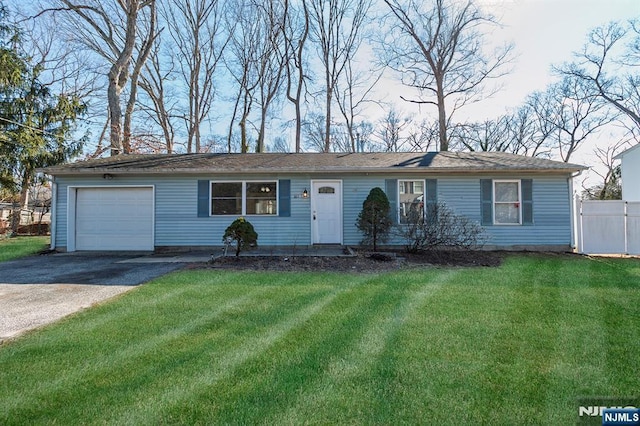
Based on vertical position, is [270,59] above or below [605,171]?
above

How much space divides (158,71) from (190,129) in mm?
4291

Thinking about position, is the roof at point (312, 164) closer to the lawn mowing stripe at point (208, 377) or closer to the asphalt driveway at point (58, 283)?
the asphalt driveway at point (58, 283)

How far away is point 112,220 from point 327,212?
6.56 meters

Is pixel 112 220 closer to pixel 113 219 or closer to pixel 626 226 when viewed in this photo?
pixel 113 219

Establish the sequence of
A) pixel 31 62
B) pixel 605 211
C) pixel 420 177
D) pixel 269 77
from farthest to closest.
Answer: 1. pixel 269 77
2. pixel 31 62
3. pixel 420 177
4. pixel 605 211

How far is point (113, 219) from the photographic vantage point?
32.9ft

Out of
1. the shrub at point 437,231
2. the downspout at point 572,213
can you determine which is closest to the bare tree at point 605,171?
the downspout at point 572,213

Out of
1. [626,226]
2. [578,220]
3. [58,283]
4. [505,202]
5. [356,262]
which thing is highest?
[505,202]

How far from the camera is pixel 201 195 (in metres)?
9.98

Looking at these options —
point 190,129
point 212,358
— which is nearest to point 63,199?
point 212,358

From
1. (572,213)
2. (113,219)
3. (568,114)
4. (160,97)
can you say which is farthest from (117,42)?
(568,114)

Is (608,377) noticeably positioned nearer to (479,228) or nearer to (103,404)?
(103,404)

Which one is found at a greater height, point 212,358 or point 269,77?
point 269,77

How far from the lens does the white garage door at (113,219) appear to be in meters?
9.98
